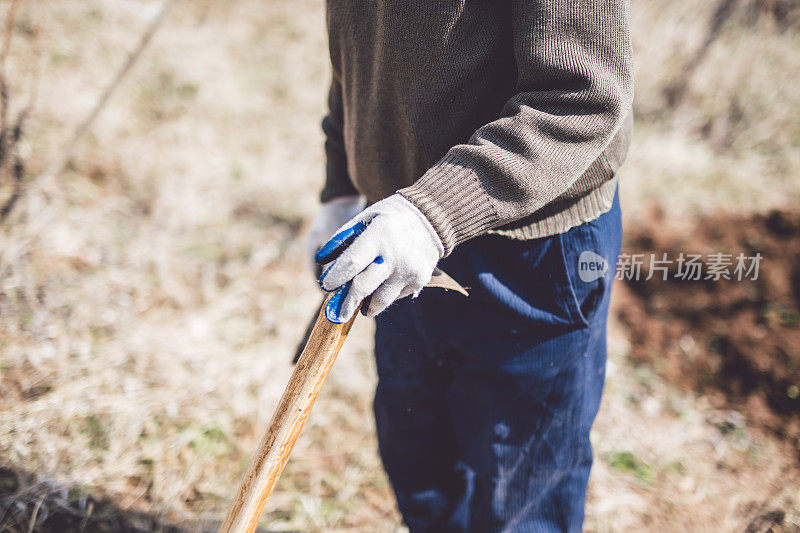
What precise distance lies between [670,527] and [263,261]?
2503 mm

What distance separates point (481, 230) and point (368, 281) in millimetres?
230

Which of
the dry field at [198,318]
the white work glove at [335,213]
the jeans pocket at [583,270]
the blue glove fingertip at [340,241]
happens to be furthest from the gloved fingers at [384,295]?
the dry field at [198,318]

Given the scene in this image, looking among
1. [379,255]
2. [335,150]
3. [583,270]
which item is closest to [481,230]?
[379,255]

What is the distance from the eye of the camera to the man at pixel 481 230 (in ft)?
2.71

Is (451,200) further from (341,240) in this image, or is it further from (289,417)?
(289,417)

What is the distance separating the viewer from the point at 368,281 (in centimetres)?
82

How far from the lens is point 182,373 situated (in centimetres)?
231

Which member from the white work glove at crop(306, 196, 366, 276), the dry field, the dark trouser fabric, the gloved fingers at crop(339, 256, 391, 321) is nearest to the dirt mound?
the dry field

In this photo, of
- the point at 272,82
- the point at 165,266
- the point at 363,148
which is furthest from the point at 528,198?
the point at 272,82

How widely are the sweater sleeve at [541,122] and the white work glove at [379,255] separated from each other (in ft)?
0.11

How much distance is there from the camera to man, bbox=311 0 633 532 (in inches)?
32.5

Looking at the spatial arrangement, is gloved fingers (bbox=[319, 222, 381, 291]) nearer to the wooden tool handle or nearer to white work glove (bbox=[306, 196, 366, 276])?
the wooden tool handle

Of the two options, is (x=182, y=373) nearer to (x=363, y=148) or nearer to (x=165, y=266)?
(x=165, y=266)

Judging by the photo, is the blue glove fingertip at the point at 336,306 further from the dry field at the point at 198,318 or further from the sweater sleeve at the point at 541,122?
the dry field at the point at 198,318
